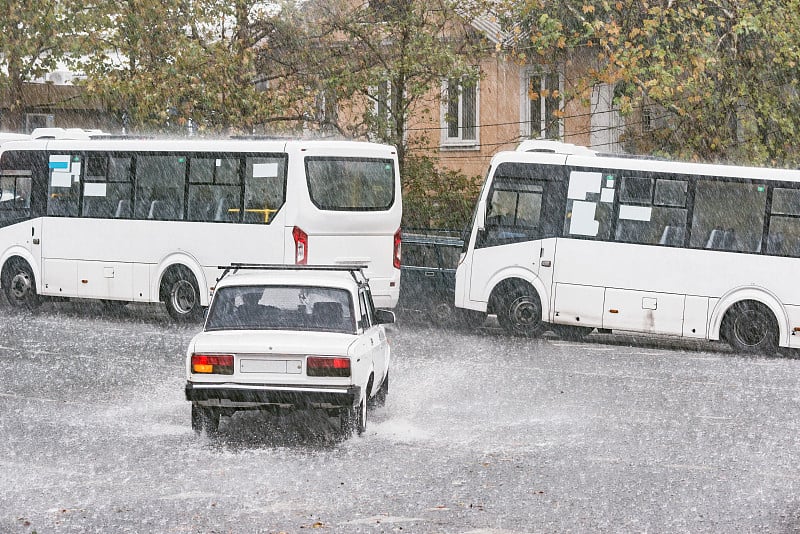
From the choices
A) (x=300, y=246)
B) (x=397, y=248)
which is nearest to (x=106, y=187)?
(x=300, y=246)

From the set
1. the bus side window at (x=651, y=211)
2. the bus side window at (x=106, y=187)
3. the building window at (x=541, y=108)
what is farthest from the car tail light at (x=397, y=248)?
the building window at (x=541, y=108)

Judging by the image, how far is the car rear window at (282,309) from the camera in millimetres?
11516

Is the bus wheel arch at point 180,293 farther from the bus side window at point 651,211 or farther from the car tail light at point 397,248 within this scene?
the bus side window at point 651,211

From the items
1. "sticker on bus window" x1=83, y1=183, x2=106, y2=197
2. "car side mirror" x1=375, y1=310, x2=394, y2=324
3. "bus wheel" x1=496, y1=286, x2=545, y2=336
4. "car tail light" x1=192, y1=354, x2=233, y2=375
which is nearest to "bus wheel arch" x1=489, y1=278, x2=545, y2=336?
"bus wheel" x1=496, y1=286, x2=545, y2=336

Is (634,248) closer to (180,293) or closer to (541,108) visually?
(180,293)

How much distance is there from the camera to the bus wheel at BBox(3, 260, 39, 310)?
75.9ft

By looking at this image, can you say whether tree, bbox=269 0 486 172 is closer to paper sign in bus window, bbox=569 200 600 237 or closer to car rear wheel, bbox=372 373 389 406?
paper sign in bus window, bbox=569 200 600 237

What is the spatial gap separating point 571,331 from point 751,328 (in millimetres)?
2912

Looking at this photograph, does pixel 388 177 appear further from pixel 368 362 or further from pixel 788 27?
pixel 368 362

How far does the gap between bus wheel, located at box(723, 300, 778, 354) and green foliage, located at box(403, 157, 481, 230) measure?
1306cm

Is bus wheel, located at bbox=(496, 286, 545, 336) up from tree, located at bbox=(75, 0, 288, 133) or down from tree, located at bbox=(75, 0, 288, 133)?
down

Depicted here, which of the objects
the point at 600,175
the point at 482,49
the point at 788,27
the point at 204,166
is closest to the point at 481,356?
the point at 600,175

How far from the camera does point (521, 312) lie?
20734mm

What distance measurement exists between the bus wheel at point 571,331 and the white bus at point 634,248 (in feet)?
0.08
